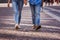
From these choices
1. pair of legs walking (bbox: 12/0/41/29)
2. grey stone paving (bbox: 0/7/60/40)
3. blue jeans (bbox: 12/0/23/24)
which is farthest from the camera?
blue jeans (bbox: 12/0/23/24)

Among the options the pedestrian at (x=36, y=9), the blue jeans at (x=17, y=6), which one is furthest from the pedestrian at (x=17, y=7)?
the pedestrian at (x=36, y=9)

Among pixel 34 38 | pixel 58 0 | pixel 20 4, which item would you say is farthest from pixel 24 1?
pixel 58 0

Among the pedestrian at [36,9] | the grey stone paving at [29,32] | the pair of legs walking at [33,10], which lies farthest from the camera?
the pair of legs walking at [33,10]

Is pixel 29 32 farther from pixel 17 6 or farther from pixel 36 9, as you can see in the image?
pixel 17 6

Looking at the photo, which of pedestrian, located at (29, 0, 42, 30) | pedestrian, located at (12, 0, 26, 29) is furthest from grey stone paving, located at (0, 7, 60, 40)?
pedestrian, located at (12, 0, 26, 29)

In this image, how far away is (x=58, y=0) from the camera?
49.1 metres

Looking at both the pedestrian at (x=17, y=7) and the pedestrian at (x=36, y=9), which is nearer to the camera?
the pedestrian at (x=36, y=9)

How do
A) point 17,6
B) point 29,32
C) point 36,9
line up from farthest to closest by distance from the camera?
point 17,6 → point 36,9 → point 29,32

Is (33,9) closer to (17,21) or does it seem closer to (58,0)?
(17,21)

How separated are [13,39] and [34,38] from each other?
0.65 m

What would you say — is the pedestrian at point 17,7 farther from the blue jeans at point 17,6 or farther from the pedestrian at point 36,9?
the pedestrian at point 36,9

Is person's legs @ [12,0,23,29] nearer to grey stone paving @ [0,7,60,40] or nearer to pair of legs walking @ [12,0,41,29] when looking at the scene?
pair of legs walking @ [12,0,41,29]

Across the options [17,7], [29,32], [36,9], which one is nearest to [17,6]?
Answer: [17,7]

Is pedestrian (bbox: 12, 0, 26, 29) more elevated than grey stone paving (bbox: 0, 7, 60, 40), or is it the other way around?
pedestrian (bbox: 12, 0, 26, 29)
